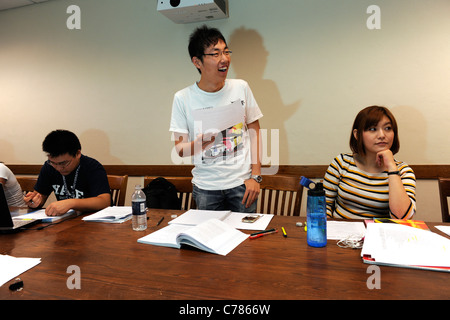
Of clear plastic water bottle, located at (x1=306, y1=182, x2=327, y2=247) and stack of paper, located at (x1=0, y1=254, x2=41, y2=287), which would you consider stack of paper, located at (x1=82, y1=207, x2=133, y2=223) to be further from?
clear plastic water bottle, located at (x1=306, y1=182, x2=327, y2=247)

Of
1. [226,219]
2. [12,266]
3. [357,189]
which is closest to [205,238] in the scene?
[226,219]

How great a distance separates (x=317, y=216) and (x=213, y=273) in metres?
0.41

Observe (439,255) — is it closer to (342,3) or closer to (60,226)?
(60,226)

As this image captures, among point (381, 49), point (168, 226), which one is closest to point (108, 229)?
point (168, 226)

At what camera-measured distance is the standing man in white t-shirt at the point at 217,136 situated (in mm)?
1771

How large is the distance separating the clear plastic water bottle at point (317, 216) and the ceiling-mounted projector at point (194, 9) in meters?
2.01

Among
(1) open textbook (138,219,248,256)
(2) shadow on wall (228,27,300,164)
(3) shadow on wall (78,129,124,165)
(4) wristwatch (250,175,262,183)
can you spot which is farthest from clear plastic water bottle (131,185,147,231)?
(3) shadow on wall (78,129,124,165)

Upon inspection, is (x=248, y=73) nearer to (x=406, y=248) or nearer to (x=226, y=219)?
(x=226, y=219)

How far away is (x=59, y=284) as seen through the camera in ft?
2.89

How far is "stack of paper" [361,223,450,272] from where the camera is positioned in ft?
2.95

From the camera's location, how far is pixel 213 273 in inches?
36.0

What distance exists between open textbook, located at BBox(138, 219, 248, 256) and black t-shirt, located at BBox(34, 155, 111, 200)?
78cm

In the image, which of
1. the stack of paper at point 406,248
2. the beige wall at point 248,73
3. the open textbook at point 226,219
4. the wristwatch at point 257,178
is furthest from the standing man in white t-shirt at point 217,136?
the beige wall at point 248,73

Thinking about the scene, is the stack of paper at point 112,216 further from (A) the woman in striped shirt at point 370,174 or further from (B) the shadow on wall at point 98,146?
(B) the shadow on wall at point 98,146
